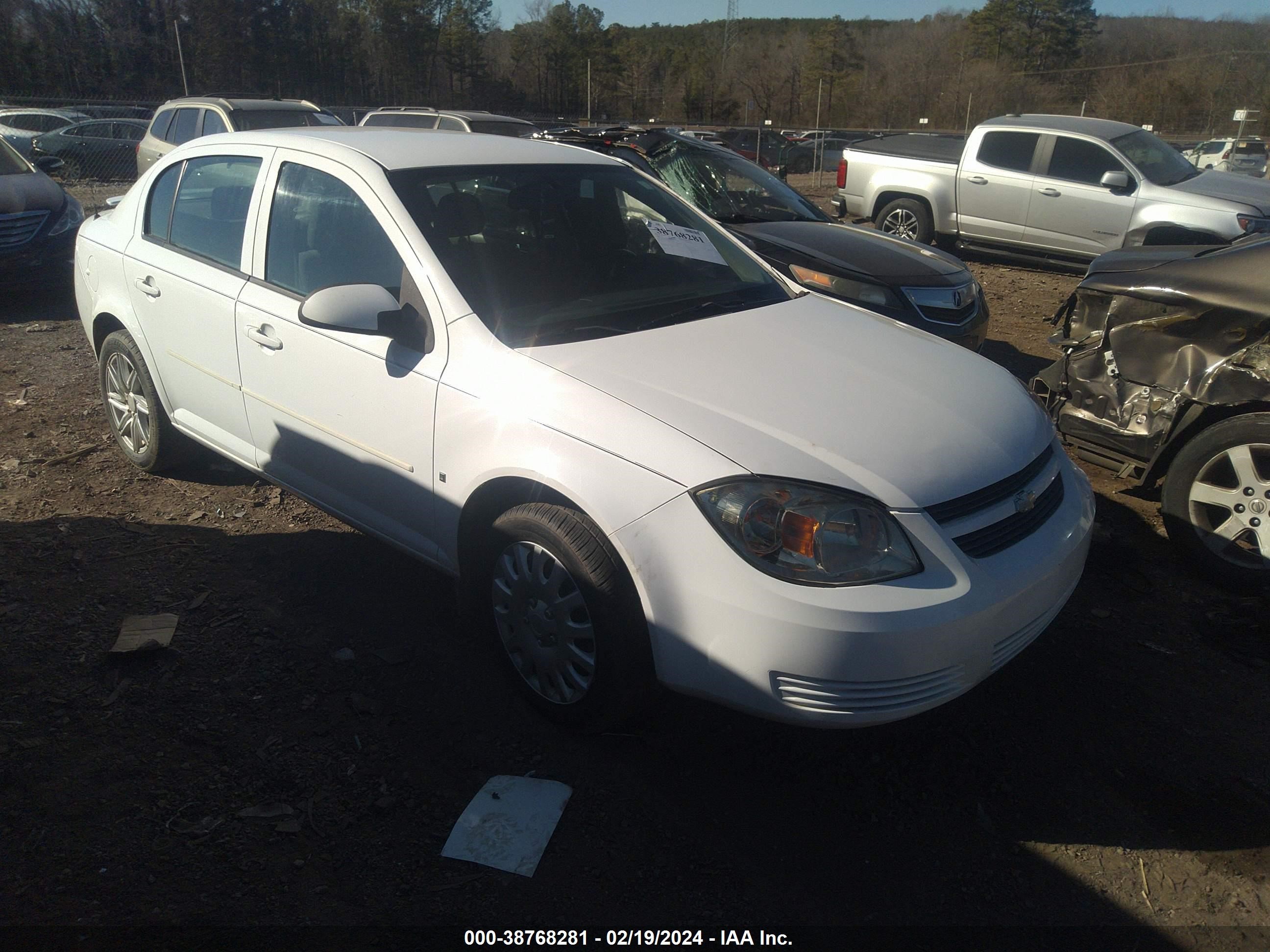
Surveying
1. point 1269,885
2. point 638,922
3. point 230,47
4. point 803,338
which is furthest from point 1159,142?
point 230,47

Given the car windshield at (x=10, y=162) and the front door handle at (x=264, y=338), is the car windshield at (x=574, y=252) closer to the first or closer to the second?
the front door handle at (x=264, y=338)

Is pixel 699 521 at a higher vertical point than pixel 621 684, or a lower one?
higher

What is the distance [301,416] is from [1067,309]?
12.9ft

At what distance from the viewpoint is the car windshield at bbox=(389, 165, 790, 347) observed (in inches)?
123

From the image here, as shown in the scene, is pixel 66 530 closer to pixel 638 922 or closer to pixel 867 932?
pixel 638 922

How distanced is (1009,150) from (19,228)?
1104 cm

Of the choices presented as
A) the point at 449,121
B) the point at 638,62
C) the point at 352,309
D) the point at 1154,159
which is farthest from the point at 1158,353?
the point at 638,62

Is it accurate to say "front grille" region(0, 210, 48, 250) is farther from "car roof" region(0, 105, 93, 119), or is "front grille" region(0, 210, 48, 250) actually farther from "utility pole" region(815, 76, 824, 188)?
"utility pole" region(815, 76, 824, 188)

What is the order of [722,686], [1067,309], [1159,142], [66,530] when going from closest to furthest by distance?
[722,686]
[66,530]
[1067,309]
[1159,142]

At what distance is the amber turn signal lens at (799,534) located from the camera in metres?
2.38

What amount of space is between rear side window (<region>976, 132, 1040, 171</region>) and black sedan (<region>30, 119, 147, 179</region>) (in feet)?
47.3

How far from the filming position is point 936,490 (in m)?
2.52

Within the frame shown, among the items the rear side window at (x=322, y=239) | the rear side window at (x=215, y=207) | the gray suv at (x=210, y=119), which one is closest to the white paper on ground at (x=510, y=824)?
the rear side window at (x=322, y=239)

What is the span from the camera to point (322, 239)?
348 cm
